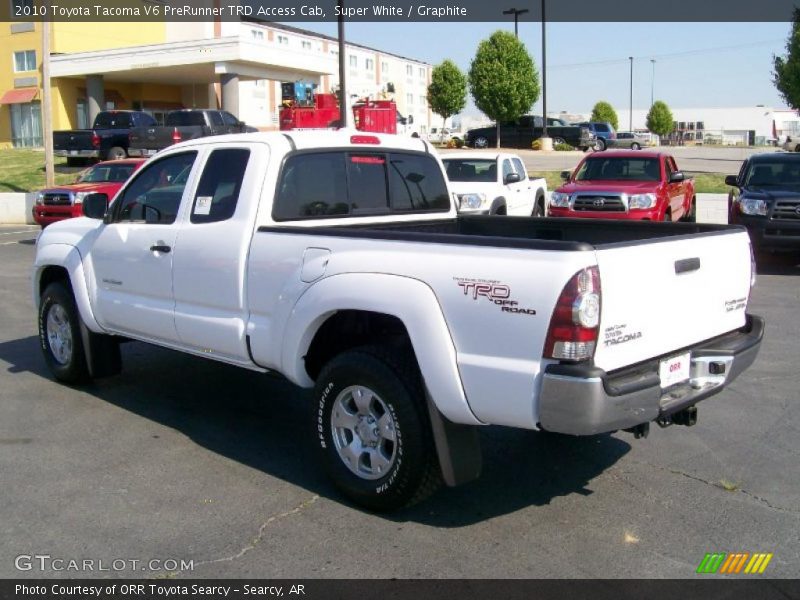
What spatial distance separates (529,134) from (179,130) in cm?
2593

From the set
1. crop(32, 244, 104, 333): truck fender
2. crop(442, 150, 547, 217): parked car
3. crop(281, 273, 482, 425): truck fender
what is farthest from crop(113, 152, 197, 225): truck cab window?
crop(442, 150, 547, 217): parked car

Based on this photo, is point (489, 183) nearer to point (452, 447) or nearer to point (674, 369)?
point (674, 369)

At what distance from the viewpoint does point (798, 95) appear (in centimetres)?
2658

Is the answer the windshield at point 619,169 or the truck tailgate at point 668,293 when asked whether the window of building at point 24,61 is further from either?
the truck tailgate at point 668,293

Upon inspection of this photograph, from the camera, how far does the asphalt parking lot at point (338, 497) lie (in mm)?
4035

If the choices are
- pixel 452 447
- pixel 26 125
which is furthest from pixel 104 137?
pixel 452 447

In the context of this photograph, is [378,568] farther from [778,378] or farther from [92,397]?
[778,378]

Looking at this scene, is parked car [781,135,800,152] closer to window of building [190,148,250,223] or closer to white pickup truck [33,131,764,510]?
white pickup truck [33,131,764,510]

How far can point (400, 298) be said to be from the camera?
4.18 metres

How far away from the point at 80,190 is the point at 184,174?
1245cm

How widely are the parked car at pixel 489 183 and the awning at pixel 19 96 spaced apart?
110 feet

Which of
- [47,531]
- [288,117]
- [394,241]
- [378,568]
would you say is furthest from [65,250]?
[288,117]
